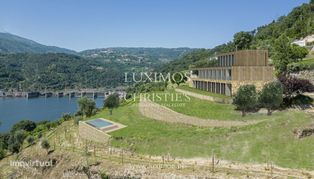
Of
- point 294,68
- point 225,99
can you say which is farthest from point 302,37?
point 225,99

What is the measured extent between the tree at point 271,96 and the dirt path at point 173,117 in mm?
2339

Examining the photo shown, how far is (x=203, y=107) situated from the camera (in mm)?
35719

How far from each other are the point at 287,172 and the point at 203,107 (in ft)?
47.8

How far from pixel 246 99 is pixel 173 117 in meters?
7.44

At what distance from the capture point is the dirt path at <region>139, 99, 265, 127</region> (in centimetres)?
2986

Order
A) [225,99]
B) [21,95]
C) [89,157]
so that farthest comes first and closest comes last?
[21,95], [225,99], [89,157]

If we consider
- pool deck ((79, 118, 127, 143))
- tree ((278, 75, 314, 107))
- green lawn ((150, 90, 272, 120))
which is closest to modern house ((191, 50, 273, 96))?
green lawn ((150, 90, 272, 120))

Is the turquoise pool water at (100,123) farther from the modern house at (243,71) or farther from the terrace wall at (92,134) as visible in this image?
the modern house at (243,71)

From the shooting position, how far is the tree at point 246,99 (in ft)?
100

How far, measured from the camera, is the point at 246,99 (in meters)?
30.6

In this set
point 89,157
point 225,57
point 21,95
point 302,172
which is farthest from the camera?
point 21,95

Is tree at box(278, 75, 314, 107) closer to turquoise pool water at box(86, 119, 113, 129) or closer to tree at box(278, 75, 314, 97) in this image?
tree at box(278, 75, 314, 97)

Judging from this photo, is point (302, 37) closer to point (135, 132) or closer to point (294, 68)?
point (294, 68)

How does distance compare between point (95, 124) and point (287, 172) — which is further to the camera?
point (95, 124)
